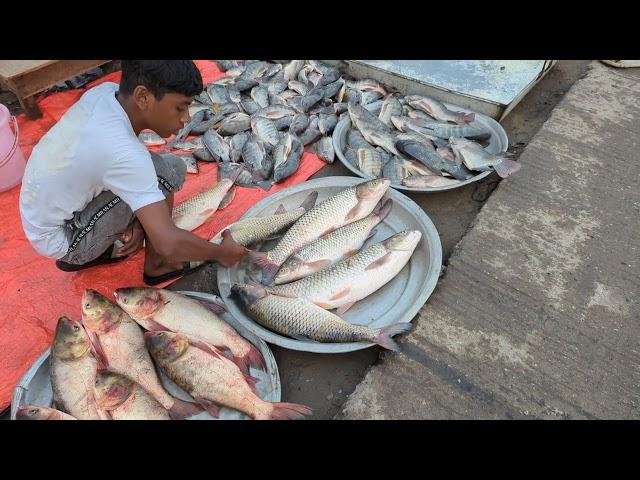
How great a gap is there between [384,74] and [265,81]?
1.37 m

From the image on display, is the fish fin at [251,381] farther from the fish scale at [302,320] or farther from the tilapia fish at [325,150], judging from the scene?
the tilapia fish at [325,150]

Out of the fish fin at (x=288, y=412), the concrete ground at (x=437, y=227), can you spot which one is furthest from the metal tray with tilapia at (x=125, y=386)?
the concrete ground at (x=437, y=227)

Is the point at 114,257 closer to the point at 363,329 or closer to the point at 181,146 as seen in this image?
the point at 181,146

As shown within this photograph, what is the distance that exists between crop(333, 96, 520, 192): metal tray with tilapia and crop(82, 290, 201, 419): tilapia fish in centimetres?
210

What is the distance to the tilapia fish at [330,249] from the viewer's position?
2812mm

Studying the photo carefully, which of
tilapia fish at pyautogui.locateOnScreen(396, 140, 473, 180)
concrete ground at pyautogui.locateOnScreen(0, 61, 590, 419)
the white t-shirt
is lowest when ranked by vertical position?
concrete ground at pyautogui.locateOnScreen(0, 61, 590, 419)

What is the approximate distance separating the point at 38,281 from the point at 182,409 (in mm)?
1600

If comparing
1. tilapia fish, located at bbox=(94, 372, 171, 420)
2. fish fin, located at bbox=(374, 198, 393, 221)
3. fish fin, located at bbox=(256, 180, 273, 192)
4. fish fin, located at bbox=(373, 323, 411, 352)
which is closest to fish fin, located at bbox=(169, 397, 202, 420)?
tilapia fish, located at bbox=(94, 372, 171, 420)

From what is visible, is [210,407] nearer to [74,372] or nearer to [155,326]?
[155,326]

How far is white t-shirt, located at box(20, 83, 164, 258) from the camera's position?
215 centimetres

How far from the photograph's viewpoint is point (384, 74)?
4.66 metres

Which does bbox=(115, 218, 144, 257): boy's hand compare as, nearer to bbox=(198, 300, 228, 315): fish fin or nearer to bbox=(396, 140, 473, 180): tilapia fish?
bbox=(198, 300, 228, 315): fish fin

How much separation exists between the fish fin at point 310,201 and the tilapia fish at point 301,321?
37.6 inches
